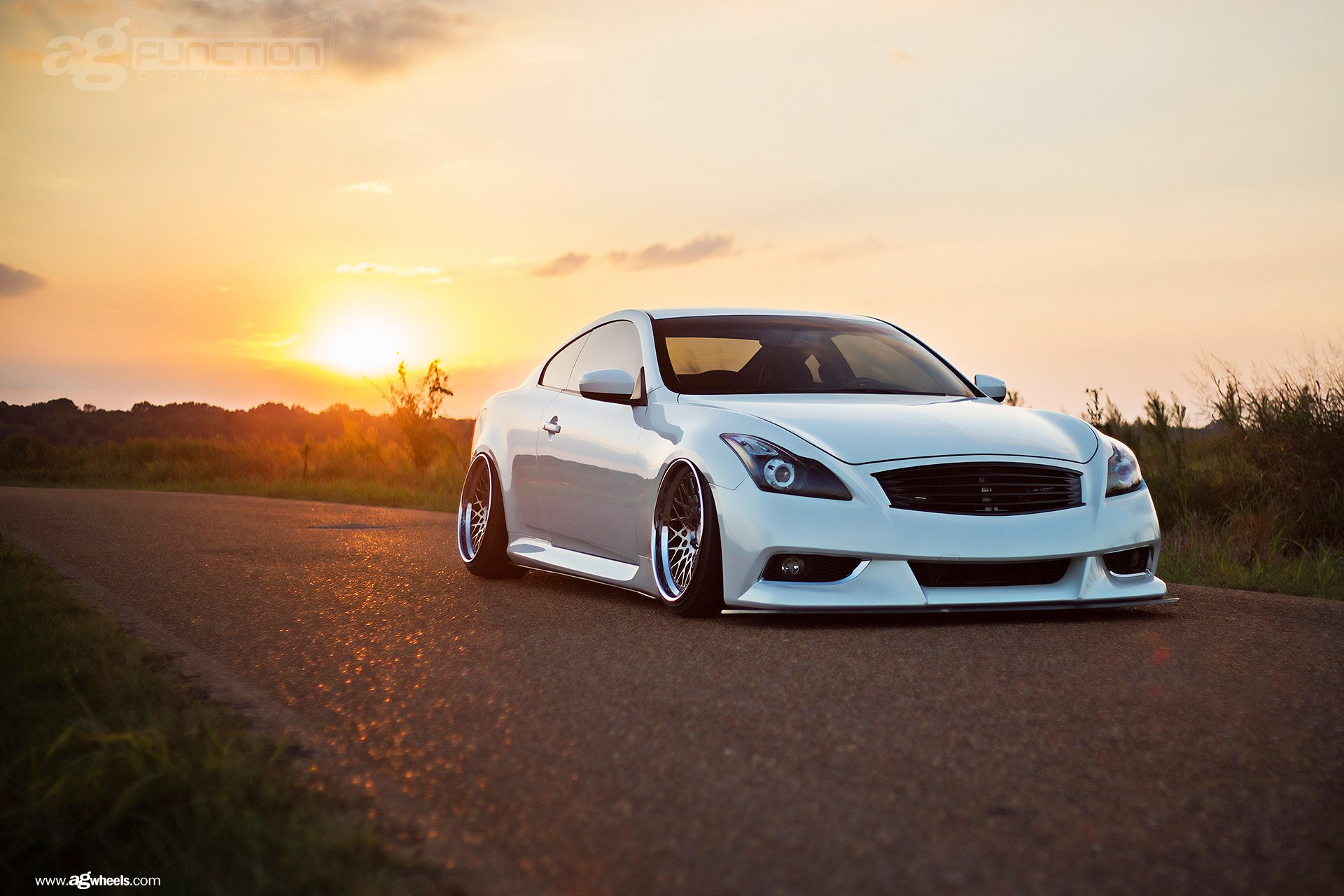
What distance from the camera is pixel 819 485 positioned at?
5621mm

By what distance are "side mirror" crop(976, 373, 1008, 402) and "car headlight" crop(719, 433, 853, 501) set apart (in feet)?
6.83

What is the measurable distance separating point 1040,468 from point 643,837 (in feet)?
11.6

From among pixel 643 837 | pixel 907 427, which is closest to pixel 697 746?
pixel 643 837

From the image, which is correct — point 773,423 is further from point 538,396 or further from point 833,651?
point 538,396

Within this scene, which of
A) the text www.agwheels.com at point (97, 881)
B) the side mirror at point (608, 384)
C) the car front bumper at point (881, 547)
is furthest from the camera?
the side mirror at point (608, 384)

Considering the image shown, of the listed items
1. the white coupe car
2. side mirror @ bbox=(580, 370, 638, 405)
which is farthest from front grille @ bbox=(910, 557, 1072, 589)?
side mirror @ bbox=(580, 370, 638, 405)

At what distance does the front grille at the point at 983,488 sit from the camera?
5629 millimetres

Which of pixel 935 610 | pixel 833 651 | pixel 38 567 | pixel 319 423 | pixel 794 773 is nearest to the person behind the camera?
pixel 794 773

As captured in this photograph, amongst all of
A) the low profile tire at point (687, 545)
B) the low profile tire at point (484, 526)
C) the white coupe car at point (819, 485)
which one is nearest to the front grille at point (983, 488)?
the white coupe car at point (819, 485)

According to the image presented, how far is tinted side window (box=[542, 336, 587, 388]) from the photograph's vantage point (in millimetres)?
8047

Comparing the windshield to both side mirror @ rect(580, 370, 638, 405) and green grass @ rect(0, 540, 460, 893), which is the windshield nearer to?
side mirror @ rect(580, 370, 638, 405)

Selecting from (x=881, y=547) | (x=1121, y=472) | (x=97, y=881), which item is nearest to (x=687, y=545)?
(x=881, y=547)

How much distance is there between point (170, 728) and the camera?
369 cm

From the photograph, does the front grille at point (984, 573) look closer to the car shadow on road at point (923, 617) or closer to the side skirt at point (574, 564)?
the car shadow on road at point (923, 617)
